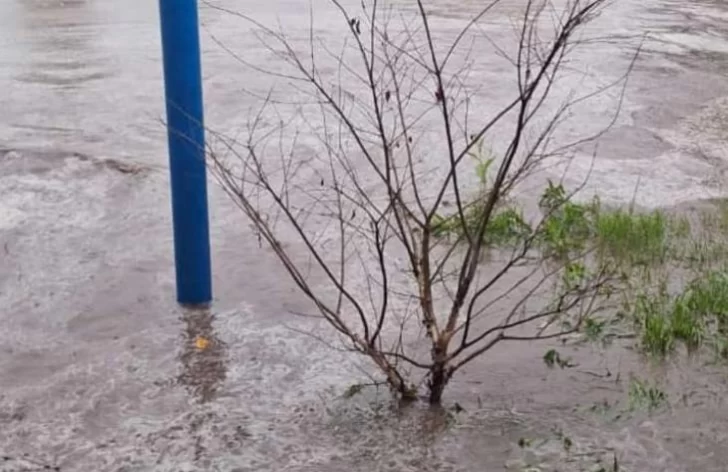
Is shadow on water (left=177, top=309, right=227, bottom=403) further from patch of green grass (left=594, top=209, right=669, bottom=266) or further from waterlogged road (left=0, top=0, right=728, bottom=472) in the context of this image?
patch of green grass (left=594, top=209, right=669, bottom=266)

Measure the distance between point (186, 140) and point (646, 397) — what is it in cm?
219

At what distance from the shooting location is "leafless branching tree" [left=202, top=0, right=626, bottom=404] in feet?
13.6

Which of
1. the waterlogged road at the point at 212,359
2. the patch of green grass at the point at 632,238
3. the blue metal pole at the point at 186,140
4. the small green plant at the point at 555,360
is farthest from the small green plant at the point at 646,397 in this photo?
the blue metal pole at the point at 186,140

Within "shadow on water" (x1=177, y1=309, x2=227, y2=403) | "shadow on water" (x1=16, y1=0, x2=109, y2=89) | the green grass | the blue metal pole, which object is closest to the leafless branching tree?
the green grass

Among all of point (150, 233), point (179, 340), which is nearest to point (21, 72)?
point (150, 233)

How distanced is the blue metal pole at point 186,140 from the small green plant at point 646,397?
1.98 metres

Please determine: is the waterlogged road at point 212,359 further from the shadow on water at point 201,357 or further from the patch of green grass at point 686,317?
the patch of green grass at point 686,317

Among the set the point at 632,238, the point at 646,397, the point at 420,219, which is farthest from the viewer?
the point at 420,219

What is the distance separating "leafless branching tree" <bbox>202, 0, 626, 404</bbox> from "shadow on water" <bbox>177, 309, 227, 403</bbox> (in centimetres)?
46

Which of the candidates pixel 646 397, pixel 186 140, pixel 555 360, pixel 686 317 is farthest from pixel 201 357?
pixel 686 317

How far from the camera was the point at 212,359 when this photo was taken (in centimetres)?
469

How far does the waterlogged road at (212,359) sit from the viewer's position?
3.93 meters

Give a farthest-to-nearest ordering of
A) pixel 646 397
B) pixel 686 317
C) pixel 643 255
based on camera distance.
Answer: pixel 643 255 → pixel 686 317 → pixel 646 397

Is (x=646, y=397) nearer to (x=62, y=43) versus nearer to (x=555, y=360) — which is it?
(x=555, y=360)
